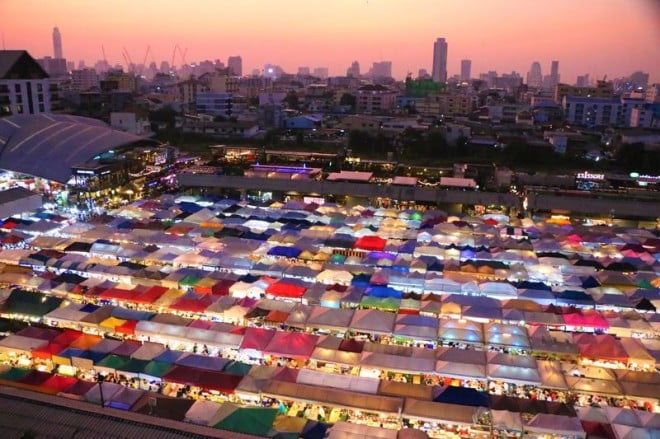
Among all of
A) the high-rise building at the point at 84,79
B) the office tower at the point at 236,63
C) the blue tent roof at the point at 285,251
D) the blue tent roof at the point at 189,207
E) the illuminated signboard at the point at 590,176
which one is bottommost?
the blue tent roof at the point at 285,251

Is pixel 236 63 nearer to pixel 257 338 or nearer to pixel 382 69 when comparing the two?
pixel 382 69

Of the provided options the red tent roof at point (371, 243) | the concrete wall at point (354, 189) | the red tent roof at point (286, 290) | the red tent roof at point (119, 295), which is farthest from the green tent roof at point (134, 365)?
the concrete wall at point (354, 189)

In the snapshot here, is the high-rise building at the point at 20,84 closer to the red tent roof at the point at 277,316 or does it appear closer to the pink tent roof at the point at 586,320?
the red tent roof at the point at 277,316

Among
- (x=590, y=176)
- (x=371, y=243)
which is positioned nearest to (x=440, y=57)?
(x=590, y=176)

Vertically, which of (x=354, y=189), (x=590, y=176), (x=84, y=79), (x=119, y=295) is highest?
(x=84, y=79)

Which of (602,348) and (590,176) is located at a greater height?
(590,176)

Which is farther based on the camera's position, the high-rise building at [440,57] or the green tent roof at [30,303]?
the high-rise building at [440,57]
